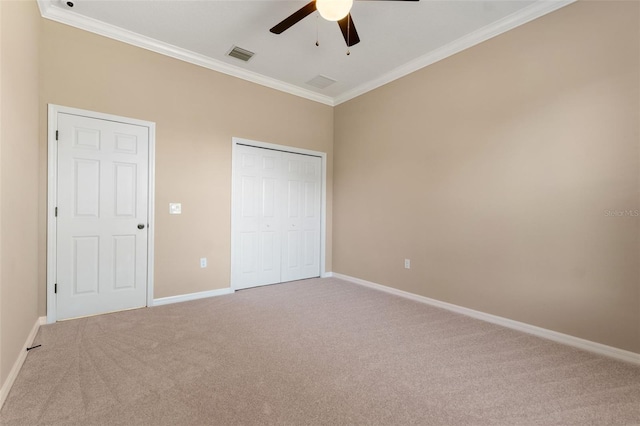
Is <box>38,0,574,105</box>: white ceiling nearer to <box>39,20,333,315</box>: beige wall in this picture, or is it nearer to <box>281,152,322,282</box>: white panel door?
<box>39,20,333,315</box>: beige wall

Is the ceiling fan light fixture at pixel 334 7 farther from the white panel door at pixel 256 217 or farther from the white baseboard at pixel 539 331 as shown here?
the white baseboard at pixel 539 331

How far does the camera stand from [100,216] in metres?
3.12

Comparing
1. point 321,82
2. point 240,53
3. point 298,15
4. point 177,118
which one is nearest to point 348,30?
point 298,15

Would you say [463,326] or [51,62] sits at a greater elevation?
[51,62]

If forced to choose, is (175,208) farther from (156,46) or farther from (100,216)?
(156,46)

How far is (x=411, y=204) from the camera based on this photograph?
386cm

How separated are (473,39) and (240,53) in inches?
108

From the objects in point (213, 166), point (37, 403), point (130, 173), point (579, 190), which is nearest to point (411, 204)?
point (579, 190)

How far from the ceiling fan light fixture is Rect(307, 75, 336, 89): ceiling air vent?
2256 millimetres

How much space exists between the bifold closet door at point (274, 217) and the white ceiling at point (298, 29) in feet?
4.29

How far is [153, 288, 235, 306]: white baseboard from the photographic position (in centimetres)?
347

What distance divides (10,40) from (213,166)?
2.16m

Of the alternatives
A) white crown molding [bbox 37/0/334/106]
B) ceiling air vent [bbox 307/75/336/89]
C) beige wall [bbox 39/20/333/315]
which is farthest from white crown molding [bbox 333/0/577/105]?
beige wall [bbox 39/20/333/315]

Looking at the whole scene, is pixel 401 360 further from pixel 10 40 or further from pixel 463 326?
pixel 10 40
